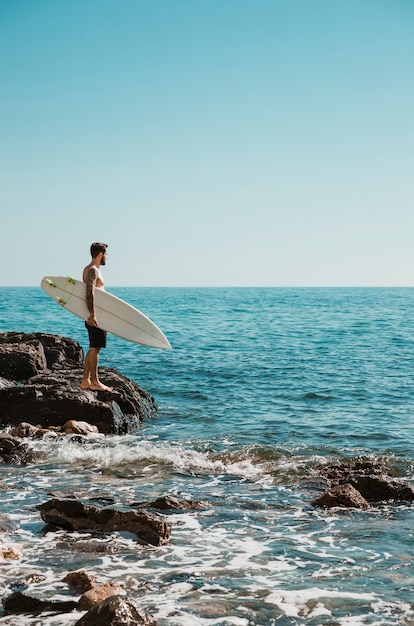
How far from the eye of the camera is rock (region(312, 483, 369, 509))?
904cm

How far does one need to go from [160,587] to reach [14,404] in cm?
798

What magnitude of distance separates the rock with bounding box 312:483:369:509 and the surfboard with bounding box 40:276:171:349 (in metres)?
7.35

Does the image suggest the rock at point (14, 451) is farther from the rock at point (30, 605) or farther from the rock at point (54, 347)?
the rock at point (54, 347)

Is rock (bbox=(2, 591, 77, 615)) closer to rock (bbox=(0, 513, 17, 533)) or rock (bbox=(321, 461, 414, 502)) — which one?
rock (bbox=(0, 513, 17, 533))

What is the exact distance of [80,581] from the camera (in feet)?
21.1

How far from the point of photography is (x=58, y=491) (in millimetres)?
9508

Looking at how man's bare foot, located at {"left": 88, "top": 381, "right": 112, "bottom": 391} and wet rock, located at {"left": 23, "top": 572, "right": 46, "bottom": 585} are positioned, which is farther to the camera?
man's bare foot, located at {"left": 88, "top": 381, "right": 112, "bottom": 391}

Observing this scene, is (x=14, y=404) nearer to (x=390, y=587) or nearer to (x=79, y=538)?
(x=79, y=538)

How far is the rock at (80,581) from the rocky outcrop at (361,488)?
142 inches

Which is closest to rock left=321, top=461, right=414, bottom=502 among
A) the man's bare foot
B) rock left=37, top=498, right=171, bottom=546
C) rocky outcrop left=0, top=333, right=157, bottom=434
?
rock left=37, top=498, right=171, bottom=546

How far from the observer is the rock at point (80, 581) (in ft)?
20.9

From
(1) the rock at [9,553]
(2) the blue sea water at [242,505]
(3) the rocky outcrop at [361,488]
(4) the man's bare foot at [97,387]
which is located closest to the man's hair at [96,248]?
(4) the man's bare foot at [97,387]

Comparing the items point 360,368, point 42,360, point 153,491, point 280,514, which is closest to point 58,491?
Result: point 153,491

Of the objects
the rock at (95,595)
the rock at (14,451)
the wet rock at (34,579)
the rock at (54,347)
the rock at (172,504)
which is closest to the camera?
the rock at (95,595)
